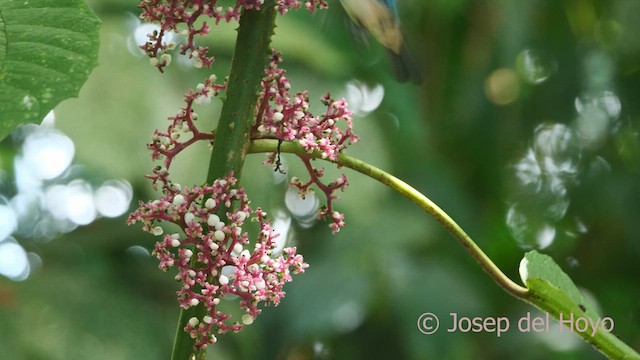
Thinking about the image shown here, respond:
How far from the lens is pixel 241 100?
80 centimetres

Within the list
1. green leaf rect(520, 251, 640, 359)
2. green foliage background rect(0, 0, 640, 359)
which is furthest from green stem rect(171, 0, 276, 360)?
green foliage background rect(0, 0, 640, 359)

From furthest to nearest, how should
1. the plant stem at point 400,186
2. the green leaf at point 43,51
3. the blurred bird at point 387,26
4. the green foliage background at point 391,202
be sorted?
the green foliage background at point 391,202
the blurred bird at point 387,26
the plant stem at point 400,186
the green leaf at point 43,51

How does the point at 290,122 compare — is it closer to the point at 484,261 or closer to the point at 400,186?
the point at 400,186

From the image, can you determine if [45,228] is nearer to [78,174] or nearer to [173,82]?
[78,174]

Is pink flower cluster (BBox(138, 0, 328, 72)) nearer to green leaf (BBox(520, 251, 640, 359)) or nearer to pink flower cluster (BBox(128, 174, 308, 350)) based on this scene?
pink flower cluster (BBox(128, 174, 308, 350))

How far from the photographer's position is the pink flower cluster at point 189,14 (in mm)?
811

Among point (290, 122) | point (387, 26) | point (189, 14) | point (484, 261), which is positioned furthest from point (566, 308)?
point (387, 26)

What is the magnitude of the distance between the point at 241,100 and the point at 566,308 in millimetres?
364

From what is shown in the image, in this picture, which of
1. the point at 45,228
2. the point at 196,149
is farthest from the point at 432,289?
the point at 45,228

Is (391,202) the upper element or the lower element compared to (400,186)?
upper

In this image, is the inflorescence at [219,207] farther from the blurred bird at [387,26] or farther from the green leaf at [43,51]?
the blurred bird at [387,26]

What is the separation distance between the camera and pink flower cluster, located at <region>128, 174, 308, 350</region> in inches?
30.4

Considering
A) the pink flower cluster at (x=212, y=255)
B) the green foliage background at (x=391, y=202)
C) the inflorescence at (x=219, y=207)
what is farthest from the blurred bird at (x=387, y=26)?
the green foliage background at (x=391, y=202)

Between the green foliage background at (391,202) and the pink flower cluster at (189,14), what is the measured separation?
213 centimetres
